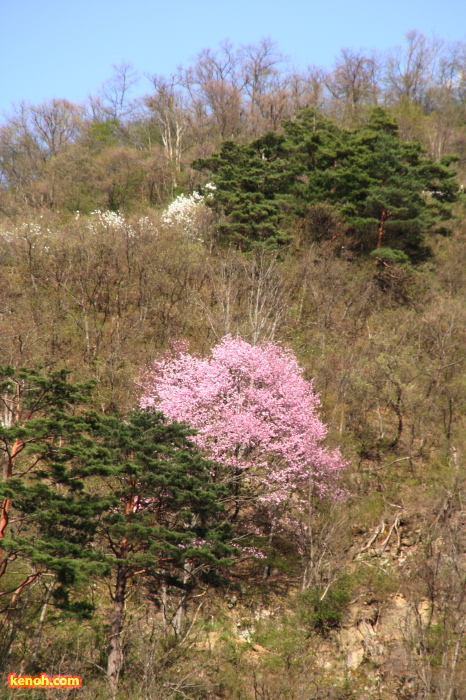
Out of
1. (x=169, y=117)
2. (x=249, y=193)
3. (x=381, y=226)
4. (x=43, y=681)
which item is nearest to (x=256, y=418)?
(x=43, y=681)

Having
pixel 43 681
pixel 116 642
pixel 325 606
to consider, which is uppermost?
pixel 43 681

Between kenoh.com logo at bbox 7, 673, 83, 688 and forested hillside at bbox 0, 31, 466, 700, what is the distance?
106 millimetres

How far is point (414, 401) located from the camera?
64.3 ft

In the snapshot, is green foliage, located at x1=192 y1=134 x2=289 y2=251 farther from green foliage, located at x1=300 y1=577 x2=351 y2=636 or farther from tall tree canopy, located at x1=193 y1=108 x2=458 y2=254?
green foliage, located at x1=300 y1=577 x2=351 y2=636

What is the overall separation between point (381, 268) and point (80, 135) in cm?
2801

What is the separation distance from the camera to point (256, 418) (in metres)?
15.5

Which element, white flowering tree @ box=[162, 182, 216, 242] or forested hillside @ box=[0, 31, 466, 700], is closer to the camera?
forested hillside @ box=[0, 31, 466, 700]

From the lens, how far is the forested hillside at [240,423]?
1054 centimetres

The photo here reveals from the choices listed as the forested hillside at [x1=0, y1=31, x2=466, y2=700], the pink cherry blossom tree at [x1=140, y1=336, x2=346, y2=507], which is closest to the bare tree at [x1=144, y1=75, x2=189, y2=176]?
the forested hillside at [x1=0, y1=31, x2=466, y2=700]

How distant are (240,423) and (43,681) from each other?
7496mm

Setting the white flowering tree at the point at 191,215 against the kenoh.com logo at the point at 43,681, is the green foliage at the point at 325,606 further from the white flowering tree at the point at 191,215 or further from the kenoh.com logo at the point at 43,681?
the white flowering tree at the point at 191,215

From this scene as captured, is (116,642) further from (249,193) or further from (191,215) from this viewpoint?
(191,215)

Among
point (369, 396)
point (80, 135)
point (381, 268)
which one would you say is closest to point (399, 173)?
point (381, 268)

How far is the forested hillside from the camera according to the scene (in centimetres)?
1054
